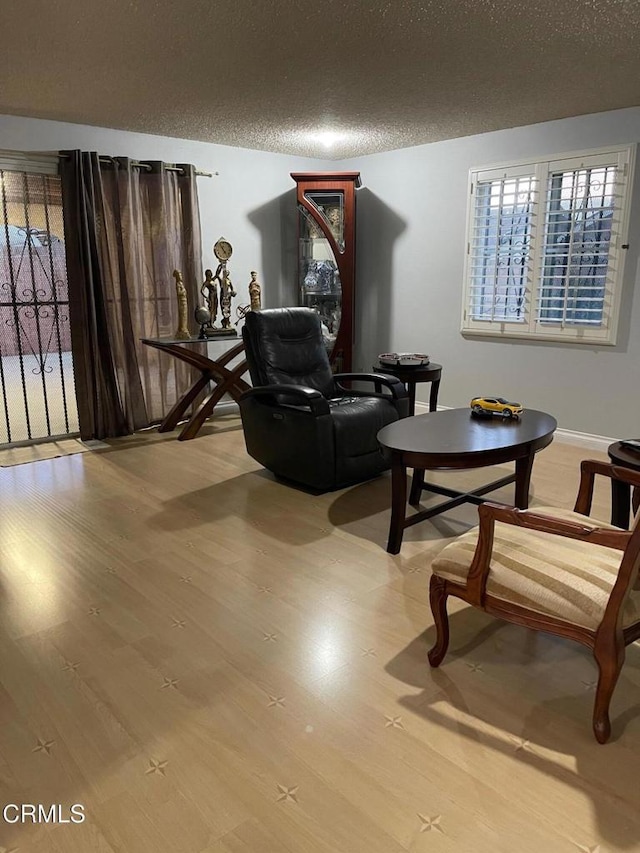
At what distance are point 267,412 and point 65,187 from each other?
2297mm

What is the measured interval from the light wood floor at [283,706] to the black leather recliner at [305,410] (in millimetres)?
479

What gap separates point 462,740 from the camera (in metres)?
1.78

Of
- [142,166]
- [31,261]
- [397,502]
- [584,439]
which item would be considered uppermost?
[142,166]

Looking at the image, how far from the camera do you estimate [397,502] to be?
2.88 meters

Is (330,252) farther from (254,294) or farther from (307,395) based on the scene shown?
(307,395)

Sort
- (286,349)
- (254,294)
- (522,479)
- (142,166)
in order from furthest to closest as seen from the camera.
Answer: (254,294) → (142,166) → (286,349) → (522,479)

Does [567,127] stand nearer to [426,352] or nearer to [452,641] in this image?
[426,352]

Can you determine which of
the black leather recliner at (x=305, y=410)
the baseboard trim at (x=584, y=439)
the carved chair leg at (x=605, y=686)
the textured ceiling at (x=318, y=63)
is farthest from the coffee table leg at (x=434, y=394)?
the carved chair leg at (x=605, y=686)

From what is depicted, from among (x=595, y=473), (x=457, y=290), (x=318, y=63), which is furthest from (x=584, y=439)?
(x=318, y=63)

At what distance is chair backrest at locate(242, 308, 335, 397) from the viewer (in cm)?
392

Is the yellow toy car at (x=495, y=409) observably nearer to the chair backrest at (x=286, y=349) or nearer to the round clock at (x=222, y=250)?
the chair backrest at (x=286, y=349)

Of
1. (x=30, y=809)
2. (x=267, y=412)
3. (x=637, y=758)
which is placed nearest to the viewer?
(x=30, y=809)

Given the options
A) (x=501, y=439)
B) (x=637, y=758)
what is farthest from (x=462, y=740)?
(x=501, y=439)

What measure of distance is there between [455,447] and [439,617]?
913mm
